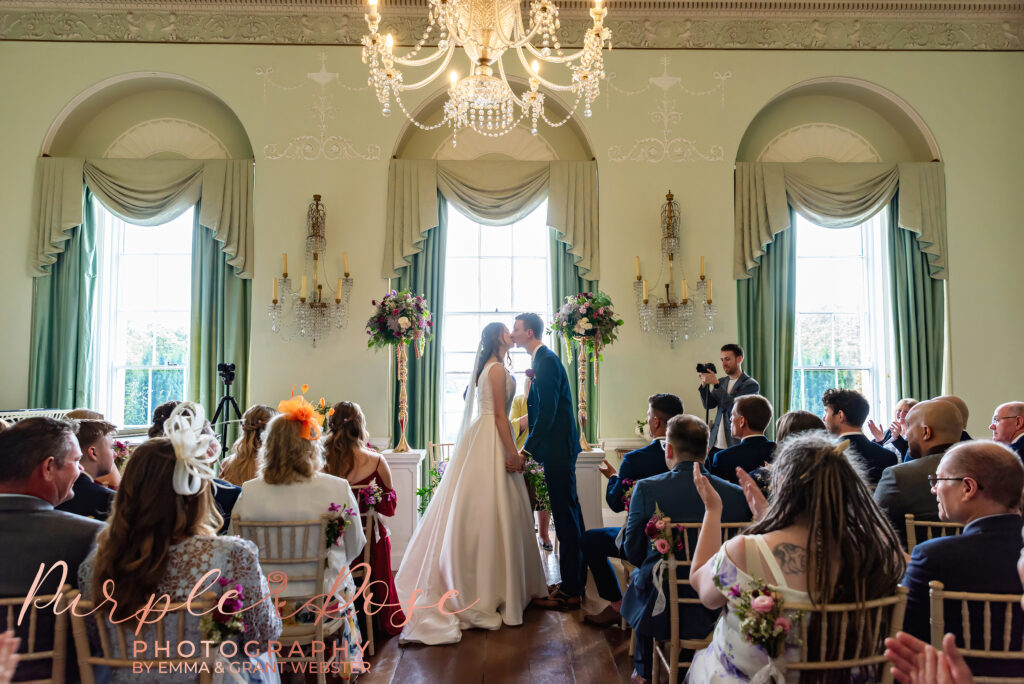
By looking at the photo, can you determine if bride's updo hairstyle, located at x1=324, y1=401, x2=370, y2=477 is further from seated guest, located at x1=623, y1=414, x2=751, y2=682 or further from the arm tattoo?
the arm tattoo

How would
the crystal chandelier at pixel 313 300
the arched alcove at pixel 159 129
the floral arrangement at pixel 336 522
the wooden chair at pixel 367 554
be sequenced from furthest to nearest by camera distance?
the arched alcove at pixel 159 129 < the crystal chandelier at pixel 313 300 < the wooden chair at pixel 367 554 < the floral arrangement at pixel 336 522

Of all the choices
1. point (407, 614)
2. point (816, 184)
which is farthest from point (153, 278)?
point (816, 184)

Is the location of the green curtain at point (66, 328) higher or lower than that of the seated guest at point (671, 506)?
higher

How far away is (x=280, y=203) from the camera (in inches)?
245

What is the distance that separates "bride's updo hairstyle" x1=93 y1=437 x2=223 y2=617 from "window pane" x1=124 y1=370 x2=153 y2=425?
5.41 metres

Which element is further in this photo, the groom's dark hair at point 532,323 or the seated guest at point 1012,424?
the groom's dark hair at point 532,323

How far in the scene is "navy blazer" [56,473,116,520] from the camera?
265 centimetres

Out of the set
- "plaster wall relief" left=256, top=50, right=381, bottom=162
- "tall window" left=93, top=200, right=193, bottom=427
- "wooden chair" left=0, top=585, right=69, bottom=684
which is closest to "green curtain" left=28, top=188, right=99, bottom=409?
"tall window" left=93, top=200, right=193, bottom=427

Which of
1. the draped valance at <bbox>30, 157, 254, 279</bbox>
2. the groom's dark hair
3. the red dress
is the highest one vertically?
the draped valance at <bbox>30, 157, 254, 279</bbox>

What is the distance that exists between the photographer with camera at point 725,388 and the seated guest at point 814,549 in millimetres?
3666

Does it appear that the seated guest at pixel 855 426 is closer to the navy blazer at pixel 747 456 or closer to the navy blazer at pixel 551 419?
the navy blazer at pixel 747 456

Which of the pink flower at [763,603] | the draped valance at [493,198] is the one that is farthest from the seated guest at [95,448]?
the draped valance at [493,198]

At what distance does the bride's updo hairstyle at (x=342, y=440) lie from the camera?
3.68 metres

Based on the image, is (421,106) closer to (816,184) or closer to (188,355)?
(188,355)
